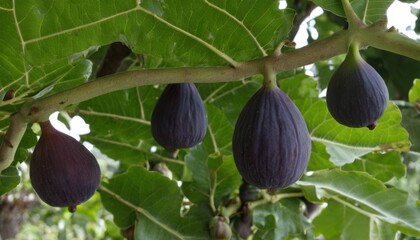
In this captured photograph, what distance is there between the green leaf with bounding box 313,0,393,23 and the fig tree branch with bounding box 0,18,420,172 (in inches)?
2.6

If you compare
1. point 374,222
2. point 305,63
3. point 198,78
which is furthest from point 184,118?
point 374,222

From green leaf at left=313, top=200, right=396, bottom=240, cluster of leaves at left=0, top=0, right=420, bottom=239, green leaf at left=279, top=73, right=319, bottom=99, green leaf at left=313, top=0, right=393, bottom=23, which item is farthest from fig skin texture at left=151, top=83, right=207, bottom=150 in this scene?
green leaf at left=313, top=200, right=396, bottom=240

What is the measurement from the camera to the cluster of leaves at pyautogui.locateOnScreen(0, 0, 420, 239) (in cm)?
109

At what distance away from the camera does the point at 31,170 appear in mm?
1238

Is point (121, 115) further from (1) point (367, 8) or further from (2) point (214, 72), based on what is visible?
(1) point (367, 8)

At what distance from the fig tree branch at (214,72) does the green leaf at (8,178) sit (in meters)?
0.18

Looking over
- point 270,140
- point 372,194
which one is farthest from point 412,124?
point 270,140

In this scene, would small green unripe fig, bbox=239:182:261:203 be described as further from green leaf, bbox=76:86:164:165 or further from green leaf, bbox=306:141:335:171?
green leaf, bbox=76:86:164:165

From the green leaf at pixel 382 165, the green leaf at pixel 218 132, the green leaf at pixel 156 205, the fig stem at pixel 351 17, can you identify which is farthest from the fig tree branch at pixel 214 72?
the green leaf at pixel 382 165

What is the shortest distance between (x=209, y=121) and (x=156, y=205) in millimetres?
281

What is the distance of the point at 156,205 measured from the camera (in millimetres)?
1645

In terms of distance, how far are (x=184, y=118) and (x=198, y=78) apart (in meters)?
0.25

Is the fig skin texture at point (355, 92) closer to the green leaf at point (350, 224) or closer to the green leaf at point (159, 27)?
the green leaf at point (159, 27)

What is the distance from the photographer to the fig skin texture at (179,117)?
4.39 ft
